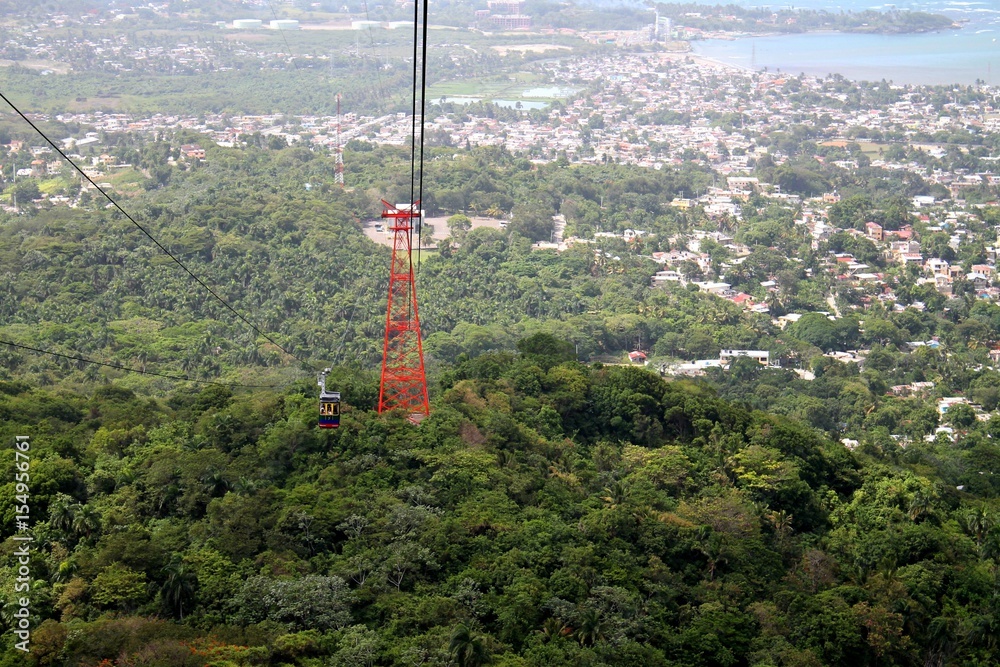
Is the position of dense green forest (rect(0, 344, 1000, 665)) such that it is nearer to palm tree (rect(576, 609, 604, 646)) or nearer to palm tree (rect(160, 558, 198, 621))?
palm tree (rect(160, 558, 198, 621))

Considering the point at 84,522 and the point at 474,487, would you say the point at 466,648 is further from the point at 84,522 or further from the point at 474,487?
the point at 84,522

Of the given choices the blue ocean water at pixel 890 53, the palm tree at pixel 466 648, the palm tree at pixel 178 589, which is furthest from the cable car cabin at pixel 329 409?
the blue ocean water at pixel 890 53

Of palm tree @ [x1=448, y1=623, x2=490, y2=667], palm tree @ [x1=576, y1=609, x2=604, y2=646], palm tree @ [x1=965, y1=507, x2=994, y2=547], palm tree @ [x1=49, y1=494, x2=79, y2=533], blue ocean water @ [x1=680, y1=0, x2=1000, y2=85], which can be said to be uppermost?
blue ocean water @ [x1=680, y1=0, x2=1000, y2=85]

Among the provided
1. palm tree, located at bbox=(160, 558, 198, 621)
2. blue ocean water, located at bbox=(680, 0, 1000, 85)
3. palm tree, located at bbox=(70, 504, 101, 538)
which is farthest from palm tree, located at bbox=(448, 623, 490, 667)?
blue ocean water, located at bbox=(680, 0, 1000, 85)

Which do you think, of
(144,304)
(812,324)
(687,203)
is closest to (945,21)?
(687,203)

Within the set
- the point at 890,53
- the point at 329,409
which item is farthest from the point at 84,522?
the point at 890,53

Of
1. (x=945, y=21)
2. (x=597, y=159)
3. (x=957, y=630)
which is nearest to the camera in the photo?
(x=957, y=630)

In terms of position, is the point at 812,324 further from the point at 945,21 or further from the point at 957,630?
the point at 945,21

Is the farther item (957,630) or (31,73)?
(31,73)
